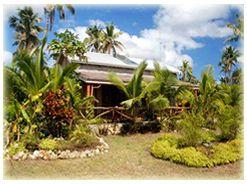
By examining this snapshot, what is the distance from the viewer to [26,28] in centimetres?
2964

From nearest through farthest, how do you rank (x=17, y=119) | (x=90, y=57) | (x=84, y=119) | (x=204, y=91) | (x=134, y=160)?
(x=134, y=160)
(x=17, y=119)
(x=84, y=119)
(x=204, y=91)
(x=90, y=57)

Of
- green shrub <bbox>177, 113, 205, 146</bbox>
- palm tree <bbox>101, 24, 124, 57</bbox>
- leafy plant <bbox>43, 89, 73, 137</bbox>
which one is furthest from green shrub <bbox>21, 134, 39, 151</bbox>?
palm tree <bbox>101, 24, 124, 57</bbox>

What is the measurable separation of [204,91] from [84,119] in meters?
6.41

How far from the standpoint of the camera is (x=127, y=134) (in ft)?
40.5

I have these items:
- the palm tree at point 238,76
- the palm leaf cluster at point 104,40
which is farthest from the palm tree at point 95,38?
the palm tree at point 238,76

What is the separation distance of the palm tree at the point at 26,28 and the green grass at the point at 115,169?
75.9 ft

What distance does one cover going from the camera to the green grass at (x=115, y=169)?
7.15 m

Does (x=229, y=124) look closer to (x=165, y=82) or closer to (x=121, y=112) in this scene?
(x=165, y=82)

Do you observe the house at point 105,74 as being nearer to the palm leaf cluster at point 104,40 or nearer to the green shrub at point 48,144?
the green shrub at point 48,144

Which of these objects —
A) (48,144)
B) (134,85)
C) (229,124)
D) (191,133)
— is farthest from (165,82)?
(48,144)

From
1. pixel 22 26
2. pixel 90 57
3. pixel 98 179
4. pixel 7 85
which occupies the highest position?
A: pixel 22 26

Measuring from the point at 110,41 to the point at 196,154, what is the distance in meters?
27.1
